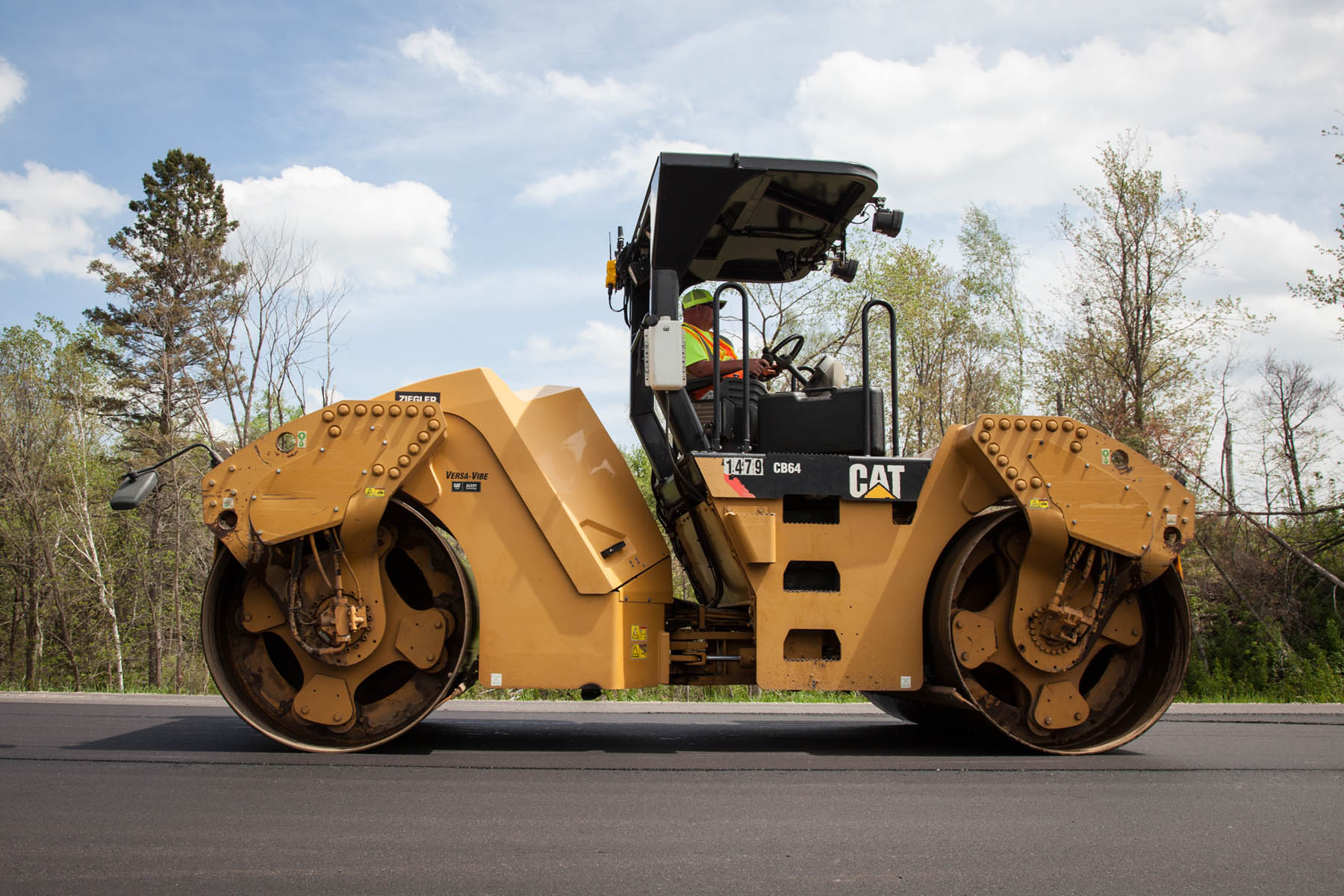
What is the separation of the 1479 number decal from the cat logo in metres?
0.50

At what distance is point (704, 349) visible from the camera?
20.0 feet

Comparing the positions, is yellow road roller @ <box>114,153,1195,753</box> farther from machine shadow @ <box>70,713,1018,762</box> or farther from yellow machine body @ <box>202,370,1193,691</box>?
machine shadow @ <box>70,713,1018,762</box>

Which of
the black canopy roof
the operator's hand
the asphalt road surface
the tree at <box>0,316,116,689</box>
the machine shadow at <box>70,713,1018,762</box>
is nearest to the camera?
the asphalt road surface

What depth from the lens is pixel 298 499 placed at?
5312 mm

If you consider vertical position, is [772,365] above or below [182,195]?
below

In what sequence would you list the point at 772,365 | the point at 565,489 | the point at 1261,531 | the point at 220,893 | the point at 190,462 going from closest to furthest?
the point at 220,893, the point at 565,489, the point at 772,365, the point at 1261,531, the point at 190,462

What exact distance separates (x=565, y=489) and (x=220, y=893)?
311cm

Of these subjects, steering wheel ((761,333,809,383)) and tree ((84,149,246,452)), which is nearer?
steering wheel ((761,333,809,383))

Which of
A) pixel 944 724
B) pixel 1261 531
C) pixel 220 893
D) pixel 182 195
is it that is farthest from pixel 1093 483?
pixel 182 195

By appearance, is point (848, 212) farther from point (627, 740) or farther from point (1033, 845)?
point (1033, 845)

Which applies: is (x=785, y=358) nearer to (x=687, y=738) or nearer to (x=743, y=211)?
(x=743, y=211)

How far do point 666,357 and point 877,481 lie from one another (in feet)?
4.28

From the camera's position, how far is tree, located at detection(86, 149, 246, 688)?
1057 inches

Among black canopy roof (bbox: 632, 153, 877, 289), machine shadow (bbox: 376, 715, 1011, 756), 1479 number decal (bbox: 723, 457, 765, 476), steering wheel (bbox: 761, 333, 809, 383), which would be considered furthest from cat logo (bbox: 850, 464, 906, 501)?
black canopy roof (bbox: 632, 153, 877, 289)
